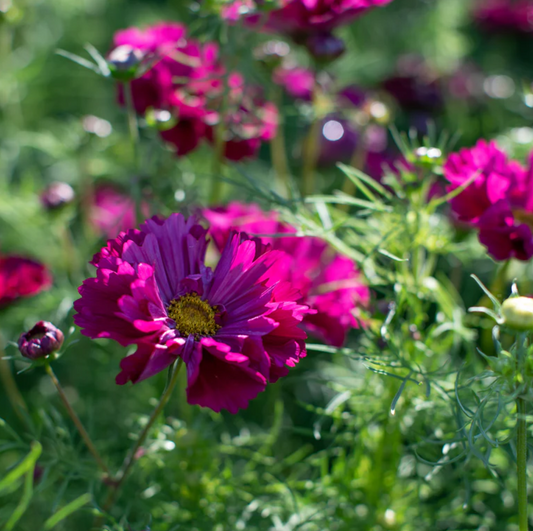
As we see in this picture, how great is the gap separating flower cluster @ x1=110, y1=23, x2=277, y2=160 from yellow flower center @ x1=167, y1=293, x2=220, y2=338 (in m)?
0.25

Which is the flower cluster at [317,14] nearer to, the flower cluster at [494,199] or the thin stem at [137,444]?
the flower cluster at [494,199]

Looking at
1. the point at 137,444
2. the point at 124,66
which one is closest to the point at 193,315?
the point at 137,444

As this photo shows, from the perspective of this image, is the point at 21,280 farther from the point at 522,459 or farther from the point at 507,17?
the point at 507,17

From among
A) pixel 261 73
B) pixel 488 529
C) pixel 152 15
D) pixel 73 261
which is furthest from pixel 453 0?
pixel 488 529

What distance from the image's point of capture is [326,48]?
77 centimetres

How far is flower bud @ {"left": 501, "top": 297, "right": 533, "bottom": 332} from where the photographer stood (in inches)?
17.6

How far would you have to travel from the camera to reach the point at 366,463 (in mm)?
697

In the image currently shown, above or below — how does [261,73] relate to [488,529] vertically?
above

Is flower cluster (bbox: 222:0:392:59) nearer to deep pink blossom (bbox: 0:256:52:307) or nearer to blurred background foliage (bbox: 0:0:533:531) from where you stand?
blurred background foliage (bbox: 0:0:533:531)

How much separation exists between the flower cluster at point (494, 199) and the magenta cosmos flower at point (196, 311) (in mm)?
199

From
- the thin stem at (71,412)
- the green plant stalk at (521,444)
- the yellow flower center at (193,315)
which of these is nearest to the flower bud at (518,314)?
the green plant stalk at (521,444)

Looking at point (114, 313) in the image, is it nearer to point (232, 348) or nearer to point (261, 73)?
point (232, 348)

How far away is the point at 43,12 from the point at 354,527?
1343 mm

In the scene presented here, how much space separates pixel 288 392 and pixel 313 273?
0.29 meters
